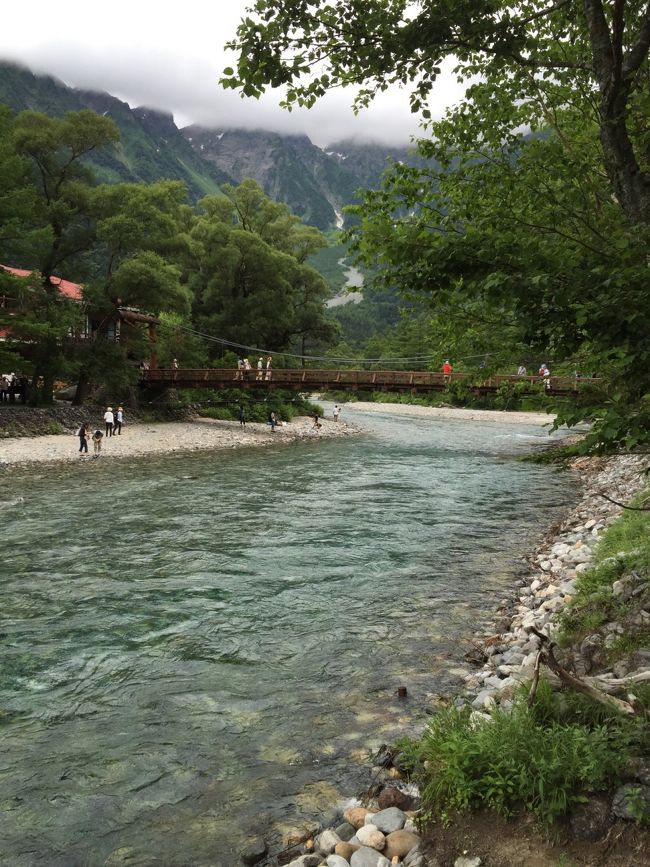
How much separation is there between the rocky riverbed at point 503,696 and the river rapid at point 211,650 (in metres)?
0.36

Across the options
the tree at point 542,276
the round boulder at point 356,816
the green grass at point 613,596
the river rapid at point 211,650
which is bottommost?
the river rapid at point 211,650

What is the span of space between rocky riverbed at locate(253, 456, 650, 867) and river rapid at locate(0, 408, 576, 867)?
357 millimetres

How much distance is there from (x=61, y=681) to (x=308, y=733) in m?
2.90

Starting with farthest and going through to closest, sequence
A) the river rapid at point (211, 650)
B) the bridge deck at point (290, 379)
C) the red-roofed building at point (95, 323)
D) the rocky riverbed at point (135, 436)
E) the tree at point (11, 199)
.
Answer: the bridge deck at point (290, 379)
the red-roofed building at point (95, 323)
the tree at point (11, 199)
the rocky riverbed at point (135, 436)
the river rapid at point (211, 650)

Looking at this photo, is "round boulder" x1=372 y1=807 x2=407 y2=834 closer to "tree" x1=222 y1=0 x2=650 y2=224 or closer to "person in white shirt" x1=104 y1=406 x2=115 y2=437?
"tree" x1=222 y1=0 x2=650 y2=224

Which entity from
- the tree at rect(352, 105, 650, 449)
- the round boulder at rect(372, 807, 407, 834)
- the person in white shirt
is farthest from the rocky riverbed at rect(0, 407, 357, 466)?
the round boulder at rect(372, 807, 407, 834)

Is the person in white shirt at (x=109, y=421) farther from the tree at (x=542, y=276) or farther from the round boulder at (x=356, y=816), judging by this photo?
the round boulder at (x=356, y=816)

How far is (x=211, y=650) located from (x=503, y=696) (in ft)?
12.0

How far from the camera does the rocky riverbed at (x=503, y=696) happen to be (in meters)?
3.42

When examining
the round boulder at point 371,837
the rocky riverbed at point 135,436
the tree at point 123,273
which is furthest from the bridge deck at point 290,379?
the round boulder at point 371,837

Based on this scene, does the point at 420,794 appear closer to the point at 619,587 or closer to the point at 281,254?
the point at 619,587

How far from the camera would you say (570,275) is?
3.58 metres

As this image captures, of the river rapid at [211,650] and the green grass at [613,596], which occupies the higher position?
the green grass at [613,596]

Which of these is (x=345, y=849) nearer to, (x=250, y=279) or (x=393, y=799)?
(x=393, y=799)
